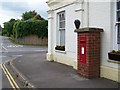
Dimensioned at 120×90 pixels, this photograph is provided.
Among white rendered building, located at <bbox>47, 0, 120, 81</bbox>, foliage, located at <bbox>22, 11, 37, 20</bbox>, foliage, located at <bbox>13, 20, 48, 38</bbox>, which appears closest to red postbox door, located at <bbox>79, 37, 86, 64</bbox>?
white rendered building, located at <bbox>47, 0, 120, 81</bbox>

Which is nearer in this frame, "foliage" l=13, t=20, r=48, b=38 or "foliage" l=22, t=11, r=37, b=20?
"foliage" l=13, t=20, r=48, b=38

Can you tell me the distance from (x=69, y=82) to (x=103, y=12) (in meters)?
3.31

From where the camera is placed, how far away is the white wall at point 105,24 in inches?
421

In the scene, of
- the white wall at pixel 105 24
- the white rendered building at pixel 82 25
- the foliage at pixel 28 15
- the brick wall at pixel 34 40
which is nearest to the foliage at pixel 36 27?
the brick wall at pixel 34 40

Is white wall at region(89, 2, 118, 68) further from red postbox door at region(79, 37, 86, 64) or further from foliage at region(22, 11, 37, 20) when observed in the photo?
foliage at region(22, 11, 37, 20)

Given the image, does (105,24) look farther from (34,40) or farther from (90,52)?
(34,40)

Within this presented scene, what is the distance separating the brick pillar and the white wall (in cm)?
21

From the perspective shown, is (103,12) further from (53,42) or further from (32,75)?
(53,42)

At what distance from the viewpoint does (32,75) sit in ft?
38.9

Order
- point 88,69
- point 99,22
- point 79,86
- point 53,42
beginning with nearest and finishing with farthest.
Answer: point 79,86
point 88,69
point 99,22
point 53,42

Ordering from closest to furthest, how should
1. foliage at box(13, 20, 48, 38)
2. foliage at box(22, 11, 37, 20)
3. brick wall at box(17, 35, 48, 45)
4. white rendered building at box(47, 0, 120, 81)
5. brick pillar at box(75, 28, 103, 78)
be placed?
white rendered building at box(47, 0, 120, 81)
brick pillar at box(75, 28, 103, 78)
foliage at box(13, 20, 48, 38)
brick wall at box(17, 35, 48, 45)
foliage at box(22, 11, 37, 20)

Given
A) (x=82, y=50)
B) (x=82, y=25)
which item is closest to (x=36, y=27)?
(x=82, y=25)

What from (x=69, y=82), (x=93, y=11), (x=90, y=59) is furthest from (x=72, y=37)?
(x=69, y=82)

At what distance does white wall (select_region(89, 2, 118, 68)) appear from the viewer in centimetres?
1070
